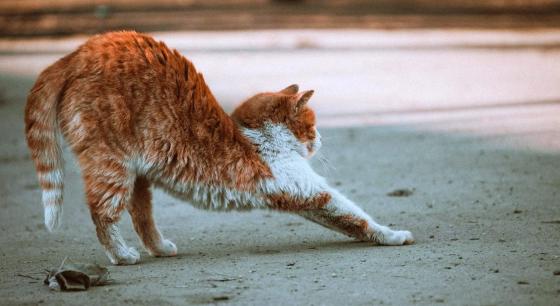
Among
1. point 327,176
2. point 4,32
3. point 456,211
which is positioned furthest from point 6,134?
point 4,32

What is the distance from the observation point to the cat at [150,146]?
15.8 feet

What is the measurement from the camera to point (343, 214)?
503cm

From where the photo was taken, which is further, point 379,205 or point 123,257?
point 379,205

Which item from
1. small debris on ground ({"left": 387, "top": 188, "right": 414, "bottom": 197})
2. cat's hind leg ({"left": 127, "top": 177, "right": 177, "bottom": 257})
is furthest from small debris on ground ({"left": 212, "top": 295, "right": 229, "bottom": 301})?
small debris on ground ({"left": 387, "top": 188, "right": 414, "bottom": 197})

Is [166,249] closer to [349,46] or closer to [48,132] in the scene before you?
[48,132]

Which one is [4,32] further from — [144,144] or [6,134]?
[144,144]

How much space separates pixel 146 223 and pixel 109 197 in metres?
0.52

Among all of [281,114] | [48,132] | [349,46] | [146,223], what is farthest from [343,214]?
[349,46]

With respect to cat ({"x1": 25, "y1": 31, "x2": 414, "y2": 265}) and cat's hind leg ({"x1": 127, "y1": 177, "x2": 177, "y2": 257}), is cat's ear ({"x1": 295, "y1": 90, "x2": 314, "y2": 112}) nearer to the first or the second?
cat ({"x1": 25, "y1": 31, "x2": 414, "y2": 265})

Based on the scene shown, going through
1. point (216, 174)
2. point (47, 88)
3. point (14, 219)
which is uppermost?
point (47, 88)

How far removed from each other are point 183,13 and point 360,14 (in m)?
3.59

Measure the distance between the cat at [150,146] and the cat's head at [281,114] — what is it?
84 millimetres

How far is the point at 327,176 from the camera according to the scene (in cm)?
726

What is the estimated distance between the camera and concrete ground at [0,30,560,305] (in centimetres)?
410
